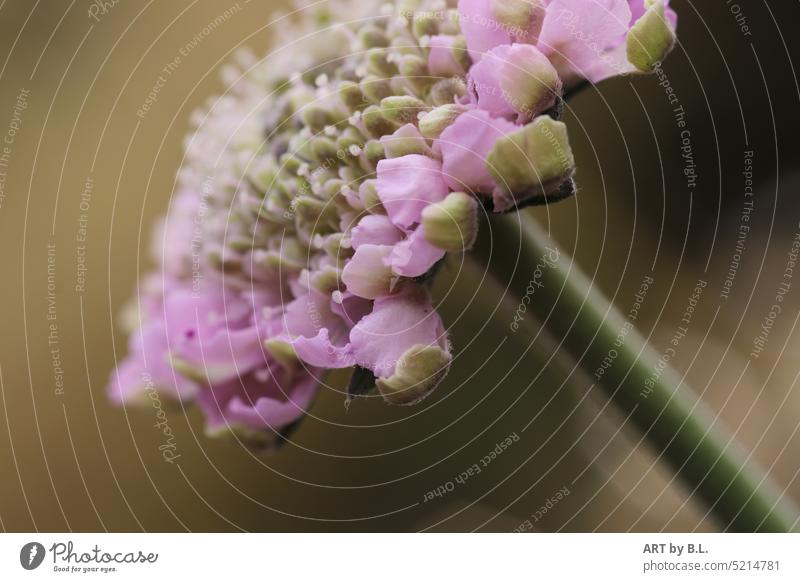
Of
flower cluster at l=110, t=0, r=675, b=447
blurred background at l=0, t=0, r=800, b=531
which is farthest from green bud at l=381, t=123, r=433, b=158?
blurred background at l=0, t=0, r=800, b=531

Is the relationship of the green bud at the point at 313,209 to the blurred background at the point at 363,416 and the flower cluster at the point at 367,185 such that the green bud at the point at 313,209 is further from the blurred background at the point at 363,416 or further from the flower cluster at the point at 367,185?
the blurred background at the point at 363,416

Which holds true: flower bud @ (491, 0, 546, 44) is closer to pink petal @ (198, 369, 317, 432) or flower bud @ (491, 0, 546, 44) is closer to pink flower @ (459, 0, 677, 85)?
pink flower @ (459, 0, 677, 85)

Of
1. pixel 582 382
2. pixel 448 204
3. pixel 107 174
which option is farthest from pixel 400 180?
pixel 107 174

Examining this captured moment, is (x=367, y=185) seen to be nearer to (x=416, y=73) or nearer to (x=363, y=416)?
(x=416, y=73)

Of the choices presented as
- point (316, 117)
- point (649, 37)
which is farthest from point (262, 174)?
point (649, 37)

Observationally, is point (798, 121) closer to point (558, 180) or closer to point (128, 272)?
point (558, 180)
